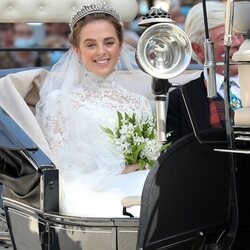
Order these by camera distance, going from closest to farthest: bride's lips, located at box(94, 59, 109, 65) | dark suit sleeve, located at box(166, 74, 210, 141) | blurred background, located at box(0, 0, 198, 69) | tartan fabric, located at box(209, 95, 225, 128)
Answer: tartan fabric, located at box(209, 95, 225, 128) → dark suit sleeve, located at box(166, 74, 210, 141) → bride's lips, located at box(94, 59, 109, 65) → blurred background, located at box(0, 0, 198, 69)

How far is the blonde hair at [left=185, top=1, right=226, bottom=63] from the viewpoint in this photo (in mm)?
4035

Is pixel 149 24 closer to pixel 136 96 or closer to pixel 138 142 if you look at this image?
pixel 138 142

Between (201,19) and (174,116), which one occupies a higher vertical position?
(201,19)

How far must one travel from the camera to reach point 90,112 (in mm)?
4059

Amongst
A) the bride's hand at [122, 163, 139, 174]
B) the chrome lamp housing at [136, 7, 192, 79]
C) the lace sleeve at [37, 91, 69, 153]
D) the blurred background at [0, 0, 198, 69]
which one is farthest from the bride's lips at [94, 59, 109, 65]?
the blurred background at [0, 0, 198, 69]

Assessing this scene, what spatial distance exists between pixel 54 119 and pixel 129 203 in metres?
0.88

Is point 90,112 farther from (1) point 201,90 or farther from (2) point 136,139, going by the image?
(1) point 201,90

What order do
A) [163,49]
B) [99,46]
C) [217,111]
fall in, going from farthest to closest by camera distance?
1. [99,46]
2. [217,111]
3. [163,49]

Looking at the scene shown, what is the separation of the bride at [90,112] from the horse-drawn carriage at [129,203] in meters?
0.13

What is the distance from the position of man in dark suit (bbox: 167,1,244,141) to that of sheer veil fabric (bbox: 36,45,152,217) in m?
0.23

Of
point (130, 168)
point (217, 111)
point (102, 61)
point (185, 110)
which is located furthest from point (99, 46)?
point (217, 111)

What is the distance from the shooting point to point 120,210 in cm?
356

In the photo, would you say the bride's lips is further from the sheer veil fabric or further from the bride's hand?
the bride's hand

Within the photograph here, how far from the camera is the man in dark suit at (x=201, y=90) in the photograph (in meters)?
3.70
